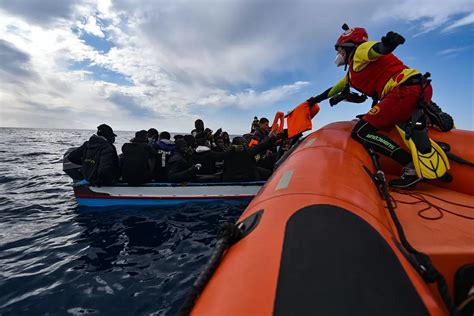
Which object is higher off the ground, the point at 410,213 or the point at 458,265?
the point at 410,213

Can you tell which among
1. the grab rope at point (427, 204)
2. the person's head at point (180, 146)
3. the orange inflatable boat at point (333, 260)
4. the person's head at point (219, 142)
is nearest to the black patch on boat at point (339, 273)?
the orange inflatable boat at point (333, 260)

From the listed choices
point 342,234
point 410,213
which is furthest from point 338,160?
point 342,234

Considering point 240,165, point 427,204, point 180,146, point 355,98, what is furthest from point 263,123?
point 427,204

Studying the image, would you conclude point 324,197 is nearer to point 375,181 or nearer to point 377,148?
point 375,181

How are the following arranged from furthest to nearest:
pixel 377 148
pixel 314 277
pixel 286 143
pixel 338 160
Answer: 1. pixel 286 143
2. pixel 377 148
3. pixel 338 160
4. pixel 314 277

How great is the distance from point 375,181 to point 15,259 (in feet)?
16.6

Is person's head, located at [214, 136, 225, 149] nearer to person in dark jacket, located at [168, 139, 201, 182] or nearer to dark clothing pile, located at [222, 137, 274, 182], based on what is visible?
dark clothing pile, located at [222, 137, 274, 182]

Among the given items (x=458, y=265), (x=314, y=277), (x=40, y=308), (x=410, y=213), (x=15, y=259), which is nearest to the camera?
(x=314, y=277)

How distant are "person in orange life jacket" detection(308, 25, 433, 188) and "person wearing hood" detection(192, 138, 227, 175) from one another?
3.89 meters

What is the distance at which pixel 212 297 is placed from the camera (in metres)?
1.11

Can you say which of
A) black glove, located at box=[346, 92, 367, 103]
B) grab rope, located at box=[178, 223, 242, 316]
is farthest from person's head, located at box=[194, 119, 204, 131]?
grab rope, located at box=[178, 223, 242, 316]

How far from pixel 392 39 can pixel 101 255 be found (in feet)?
15.8

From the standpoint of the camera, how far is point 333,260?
119 cm

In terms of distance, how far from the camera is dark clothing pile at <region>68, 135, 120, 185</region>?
633 centimetres
